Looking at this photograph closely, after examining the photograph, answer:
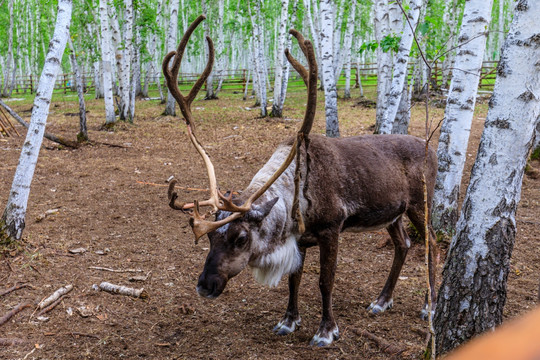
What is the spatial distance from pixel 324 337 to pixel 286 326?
1.26 ft

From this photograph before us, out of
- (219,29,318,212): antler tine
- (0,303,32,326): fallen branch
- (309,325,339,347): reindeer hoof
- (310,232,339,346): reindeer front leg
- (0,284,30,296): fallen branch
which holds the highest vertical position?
(219,29,318,212): antler tine

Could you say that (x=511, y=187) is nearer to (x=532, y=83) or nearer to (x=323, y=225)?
(x=532, y=83)

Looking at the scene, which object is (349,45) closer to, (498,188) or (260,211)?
(260,211)

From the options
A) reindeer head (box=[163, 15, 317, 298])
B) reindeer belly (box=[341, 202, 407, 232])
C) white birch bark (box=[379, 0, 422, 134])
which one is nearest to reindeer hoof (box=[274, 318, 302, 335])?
reindeer head (box=[163, 15, 317, 298])

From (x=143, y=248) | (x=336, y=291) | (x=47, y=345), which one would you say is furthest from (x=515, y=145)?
(x=143, y=248)

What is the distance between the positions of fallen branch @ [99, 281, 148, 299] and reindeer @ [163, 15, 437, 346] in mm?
1264

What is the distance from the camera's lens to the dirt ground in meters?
3.79

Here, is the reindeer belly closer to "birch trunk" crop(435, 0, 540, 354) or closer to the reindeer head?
the reindeer head

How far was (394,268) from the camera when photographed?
4.63m

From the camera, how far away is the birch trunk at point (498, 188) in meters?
2.69

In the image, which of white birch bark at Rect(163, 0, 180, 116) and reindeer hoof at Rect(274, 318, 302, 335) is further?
white birch bark at Rect(163, 0, 180, 116)

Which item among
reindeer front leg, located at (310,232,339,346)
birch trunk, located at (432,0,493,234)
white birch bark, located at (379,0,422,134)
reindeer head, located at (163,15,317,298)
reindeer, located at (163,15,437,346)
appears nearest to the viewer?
reindeer head, located at (163,15,317,298)

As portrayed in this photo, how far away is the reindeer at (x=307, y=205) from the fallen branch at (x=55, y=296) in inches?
62.7

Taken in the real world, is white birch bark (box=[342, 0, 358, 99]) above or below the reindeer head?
above
